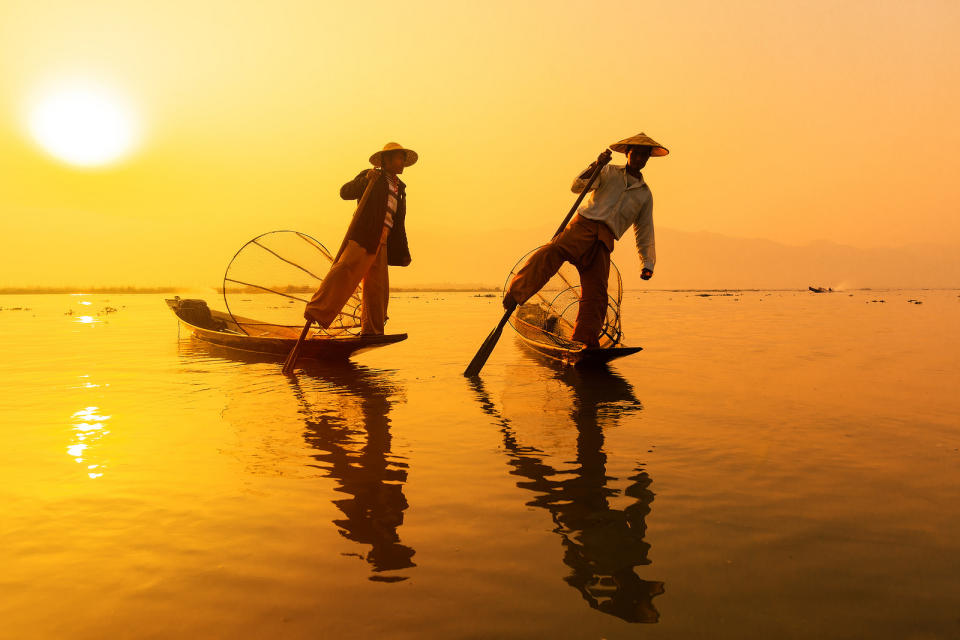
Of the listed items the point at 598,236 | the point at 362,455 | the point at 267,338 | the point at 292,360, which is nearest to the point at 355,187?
the point at 292,360

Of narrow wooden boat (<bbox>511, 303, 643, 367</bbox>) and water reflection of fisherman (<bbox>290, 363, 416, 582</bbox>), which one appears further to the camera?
narrow wooden boat (<bbox>511, 303, 643, 367</bbox>)

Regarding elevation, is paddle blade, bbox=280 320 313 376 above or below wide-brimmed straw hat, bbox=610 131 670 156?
below

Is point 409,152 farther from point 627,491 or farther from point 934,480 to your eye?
point 934,480

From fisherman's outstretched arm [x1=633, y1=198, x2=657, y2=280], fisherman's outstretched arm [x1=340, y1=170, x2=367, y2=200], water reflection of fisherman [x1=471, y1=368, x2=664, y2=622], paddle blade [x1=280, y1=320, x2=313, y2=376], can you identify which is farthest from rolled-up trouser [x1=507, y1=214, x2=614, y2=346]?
paddle blade [x1=280, y1=320, x2=313, y2=376]

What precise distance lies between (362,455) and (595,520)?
1.83 meters

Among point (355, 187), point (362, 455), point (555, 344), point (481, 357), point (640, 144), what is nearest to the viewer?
point (362, 455)

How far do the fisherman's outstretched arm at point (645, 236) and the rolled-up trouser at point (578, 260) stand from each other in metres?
0.44

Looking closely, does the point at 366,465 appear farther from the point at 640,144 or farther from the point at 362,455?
the point at 640,144

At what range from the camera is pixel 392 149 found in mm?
8227

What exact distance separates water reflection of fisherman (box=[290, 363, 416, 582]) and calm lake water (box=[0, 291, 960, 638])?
24 millimetres

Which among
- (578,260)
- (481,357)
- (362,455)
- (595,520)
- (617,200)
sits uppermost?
(617,200)

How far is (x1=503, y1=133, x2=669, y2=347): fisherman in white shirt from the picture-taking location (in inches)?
296

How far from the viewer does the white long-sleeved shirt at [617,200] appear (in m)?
7.52

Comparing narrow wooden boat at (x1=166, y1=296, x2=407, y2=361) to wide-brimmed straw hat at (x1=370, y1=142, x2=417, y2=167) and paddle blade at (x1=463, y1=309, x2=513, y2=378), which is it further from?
wide-brimmed straw hat at (x1=370, y1=142, x2=417, y2=167)
